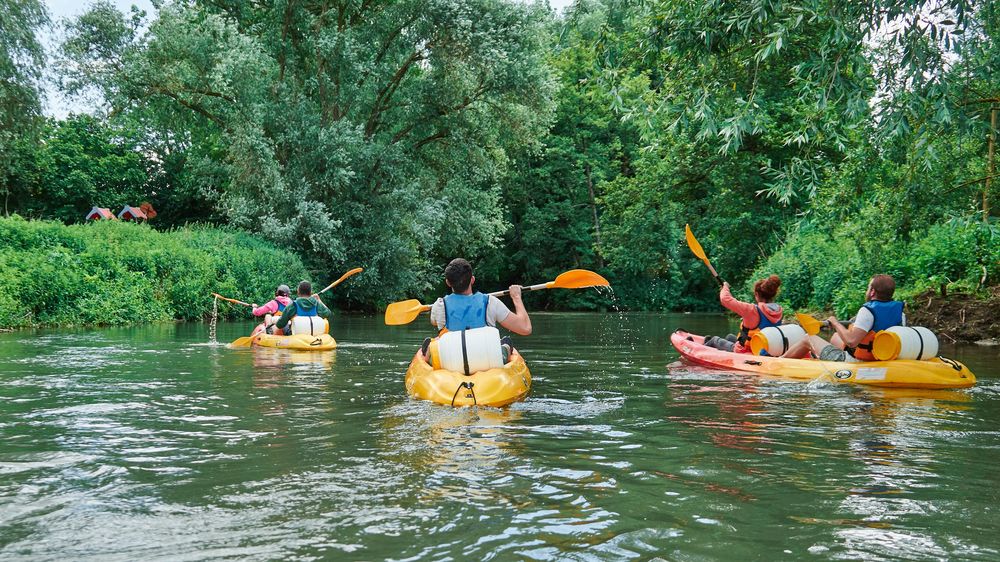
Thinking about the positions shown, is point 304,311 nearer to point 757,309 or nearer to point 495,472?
point 757,309

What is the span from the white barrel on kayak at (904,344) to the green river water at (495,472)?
440mm

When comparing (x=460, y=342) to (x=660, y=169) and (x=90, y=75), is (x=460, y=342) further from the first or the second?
(x=660, y=169)

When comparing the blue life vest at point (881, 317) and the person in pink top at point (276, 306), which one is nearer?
the blue life vest at point (881, 317)

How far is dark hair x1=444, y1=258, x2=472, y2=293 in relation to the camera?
7535mm

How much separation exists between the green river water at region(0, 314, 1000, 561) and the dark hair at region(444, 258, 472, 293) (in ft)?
3.81

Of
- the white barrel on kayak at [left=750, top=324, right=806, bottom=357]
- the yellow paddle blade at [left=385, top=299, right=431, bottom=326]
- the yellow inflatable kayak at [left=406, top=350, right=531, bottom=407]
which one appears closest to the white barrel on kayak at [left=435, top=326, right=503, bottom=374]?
the yellow inflatable kayak at [left=406, top=350, right=531, bottom=407]

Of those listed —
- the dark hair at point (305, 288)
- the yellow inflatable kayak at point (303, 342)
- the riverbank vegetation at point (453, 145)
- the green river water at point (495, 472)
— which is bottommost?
the green river water at point (495, 472)

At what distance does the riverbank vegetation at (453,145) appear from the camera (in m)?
9.31

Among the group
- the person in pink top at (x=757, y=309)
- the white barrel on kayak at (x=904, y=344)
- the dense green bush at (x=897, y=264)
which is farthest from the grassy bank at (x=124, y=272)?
the white barrel on kayak at (x=904, y=344)

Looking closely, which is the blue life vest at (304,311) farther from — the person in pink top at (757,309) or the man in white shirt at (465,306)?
the person in pink top at (757,309)

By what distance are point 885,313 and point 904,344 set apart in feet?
1.23

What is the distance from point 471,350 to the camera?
732 centimetres

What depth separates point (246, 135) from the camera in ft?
77.8

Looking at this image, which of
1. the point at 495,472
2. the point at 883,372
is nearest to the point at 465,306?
the point at 495,472
